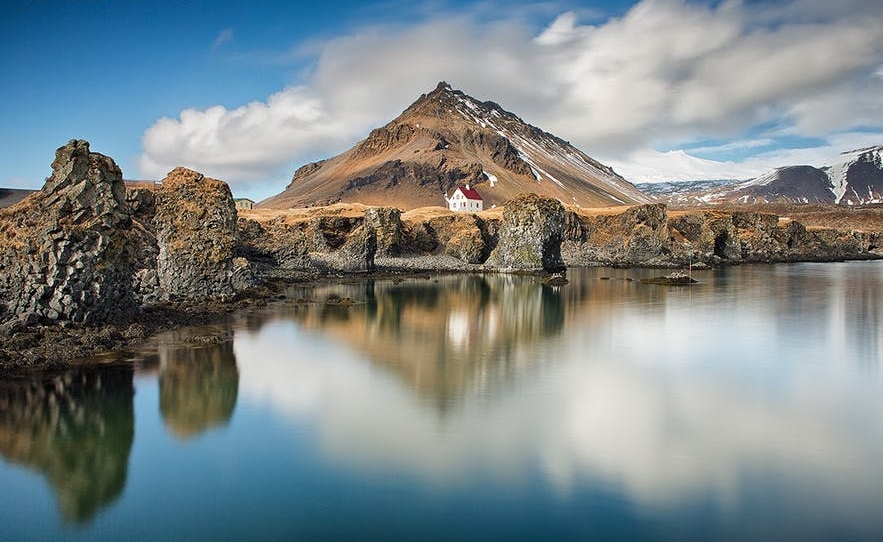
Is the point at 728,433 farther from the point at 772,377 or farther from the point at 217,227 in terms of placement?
the point at 217,227

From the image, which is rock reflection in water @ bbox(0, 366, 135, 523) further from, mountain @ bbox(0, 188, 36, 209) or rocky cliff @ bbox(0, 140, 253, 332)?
mountain @ bbox(0, 188, 36, 209)

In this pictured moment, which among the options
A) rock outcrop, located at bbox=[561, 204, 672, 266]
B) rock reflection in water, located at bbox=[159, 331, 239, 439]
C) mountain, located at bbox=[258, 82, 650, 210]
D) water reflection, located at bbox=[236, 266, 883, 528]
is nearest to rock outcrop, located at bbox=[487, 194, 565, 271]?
rock outcrop, located at bbox=[561, 204, 672, 266]

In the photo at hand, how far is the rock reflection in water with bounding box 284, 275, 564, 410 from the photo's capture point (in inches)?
720

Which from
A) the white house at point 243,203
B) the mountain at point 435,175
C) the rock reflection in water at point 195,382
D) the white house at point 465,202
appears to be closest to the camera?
the rock reflection in water at point 195,382

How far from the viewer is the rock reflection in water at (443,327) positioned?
18.3 metres

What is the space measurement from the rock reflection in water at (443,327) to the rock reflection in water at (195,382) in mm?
4544

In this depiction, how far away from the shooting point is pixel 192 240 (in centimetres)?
2959

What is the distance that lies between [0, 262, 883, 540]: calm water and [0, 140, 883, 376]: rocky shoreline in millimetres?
2352

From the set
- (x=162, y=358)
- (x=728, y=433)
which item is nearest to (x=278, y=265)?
(x=162, y=358)

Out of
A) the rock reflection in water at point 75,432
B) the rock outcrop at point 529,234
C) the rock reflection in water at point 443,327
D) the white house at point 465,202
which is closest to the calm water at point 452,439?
the rock reflection in water at point 75,432

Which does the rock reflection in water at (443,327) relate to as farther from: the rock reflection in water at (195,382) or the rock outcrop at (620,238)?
the rock outcrop at (620,238)

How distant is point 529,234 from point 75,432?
45861mm

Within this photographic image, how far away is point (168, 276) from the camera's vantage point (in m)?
29.2

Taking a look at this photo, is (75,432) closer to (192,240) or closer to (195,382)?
(195,382)
